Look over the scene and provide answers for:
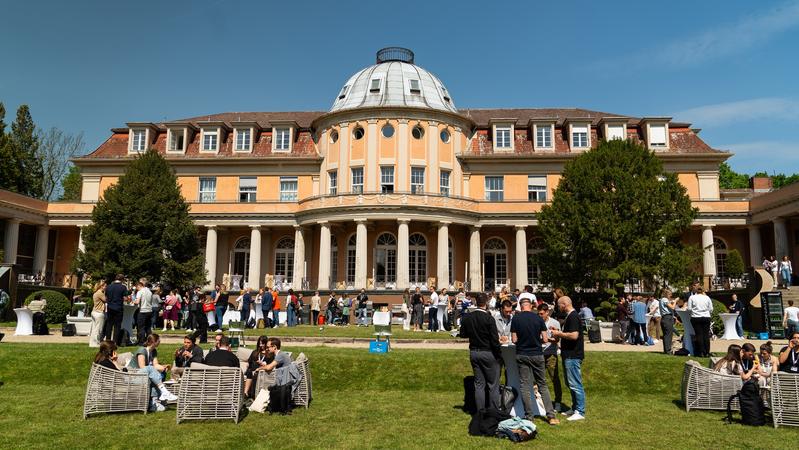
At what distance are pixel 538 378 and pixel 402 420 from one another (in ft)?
7.64

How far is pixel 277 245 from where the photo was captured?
39.9 meters

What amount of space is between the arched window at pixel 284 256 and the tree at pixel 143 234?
6929 millimetres

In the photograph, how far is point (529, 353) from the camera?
30.7 ft

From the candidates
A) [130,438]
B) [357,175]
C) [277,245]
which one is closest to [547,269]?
[357,175]

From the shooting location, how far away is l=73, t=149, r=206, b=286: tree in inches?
1211

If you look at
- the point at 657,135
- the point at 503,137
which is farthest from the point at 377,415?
the point at 657,135

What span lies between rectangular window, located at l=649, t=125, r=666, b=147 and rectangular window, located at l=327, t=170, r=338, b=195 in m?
21.0

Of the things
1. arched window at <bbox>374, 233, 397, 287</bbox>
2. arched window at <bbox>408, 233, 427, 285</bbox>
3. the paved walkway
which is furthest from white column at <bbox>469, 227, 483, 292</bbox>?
the paved walkway

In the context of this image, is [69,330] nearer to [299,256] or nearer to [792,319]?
[299,256]

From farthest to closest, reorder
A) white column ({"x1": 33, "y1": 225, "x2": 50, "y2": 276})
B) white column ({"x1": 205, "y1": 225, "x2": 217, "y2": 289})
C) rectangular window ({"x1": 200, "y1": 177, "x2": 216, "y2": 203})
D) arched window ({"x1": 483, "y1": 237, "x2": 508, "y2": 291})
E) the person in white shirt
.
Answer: rectangular window ({"x1": 200, "y1": 177, "x2": 216, "y2": 203}) < white column ({"x1": 33, "y1": 225, "x2": 50, "y2": 276}) < arched window ({"x1": 483, "y1": 237, "x2": 508, "y2": 291}) < white column ({"x1": 205, "y1": 225, "x2": 217, "y2": 289}) < the person in white shirt

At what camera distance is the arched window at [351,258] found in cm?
3700

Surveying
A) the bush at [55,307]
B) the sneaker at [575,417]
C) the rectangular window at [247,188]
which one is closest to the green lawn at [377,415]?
the sneaker at [575,417]

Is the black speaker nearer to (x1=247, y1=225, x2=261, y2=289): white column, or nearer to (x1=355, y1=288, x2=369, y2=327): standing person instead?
(x1=355, y1=288, x2=369, y2=327): standing person

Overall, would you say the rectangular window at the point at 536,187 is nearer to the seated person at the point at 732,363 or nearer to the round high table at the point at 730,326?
the round high table at the point at 730,326
